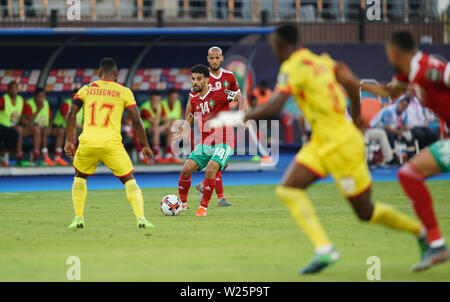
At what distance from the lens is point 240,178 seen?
21094 millimetres

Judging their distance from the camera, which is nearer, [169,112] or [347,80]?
[347,80]

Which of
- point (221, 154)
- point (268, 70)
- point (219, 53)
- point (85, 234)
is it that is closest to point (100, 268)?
point (85, 234)

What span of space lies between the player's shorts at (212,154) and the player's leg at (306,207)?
5.50 meters

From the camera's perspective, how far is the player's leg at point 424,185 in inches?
315

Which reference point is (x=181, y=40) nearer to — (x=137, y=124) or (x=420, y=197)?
(x=137, y=124)

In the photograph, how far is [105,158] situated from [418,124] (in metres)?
13.4

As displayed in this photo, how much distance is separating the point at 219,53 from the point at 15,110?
930cm

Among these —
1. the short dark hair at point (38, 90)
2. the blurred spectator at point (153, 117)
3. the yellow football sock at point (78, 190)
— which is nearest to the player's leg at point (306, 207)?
the yellow football sock at point (78, 190)

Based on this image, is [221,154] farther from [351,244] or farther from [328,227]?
[351,244]

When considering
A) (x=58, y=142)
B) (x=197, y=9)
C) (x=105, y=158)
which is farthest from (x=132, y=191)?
(x=197, y=9)

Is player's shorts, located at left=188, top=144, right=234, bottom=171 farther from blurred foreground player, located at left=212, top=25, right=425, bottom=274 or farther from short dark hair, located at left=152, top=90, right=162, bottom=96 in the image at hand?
short dark hair, located at left=152, top=90, right=162, bottom=96

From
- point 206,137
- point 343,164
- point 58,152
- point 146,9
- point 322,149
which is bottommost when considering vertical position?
point 58,152

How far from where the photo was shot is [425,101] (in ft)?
27.7
